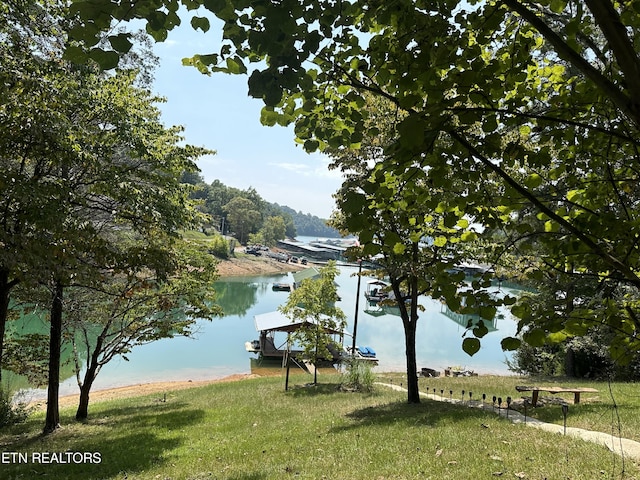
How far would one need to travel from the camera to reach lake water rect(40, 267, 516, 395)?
24672 mm

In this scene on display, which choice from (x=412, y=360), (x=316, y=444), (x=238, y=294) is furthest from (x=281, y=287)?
(x=316, y=444)

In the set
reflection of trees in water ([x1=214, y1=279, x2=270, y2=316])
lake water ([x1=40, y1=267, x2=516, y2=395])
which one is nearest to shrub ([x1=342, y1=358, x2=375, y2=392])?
lake water ([x1=40, y1=267, x2=516, y2=395])

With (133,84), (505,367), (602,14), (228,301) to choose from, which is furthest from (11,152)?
(228,301)

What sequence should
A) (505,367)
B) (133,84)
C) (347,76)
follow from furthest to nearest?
1. (505,367)
2. (133,84)
3. (347,76)

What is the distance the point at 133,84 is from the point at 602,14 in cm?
→ 1087

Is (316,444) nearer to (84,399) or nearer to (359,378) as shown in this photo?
(84,399)

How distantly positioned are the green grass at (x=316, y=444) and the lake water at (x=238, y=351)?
4025mm

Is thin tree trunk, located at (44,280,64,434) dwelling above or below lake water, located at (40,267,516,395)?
above

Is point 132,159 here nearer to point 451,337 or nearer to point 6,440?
point 6,440

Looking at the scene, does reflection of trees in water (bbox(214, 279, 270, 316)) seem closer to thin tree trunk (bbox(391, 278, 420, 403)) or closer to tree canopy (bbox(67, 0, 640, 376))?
thin tree trunk (bbox(391, 278, 420, 403))

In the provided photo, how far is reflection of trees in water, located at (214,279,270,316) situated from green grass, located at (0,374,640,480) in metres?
26.8

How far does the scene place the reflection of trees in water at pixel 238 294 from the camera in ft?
151

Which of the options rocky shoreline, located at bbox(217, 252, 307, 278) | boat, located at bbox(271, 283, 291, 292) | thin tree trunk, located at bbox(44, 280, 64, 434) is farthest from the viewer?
rocky shoreline, located at bbox(217, 252, 307, 278)

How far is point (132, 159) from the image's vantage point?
9258 mm
